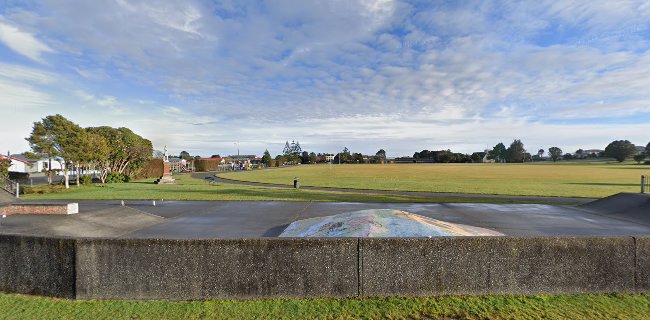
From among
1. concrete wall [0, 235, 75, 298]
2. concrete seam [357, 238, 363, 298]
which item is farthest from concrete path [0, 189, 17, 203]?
concrete seam [357, 238, 363, 298]

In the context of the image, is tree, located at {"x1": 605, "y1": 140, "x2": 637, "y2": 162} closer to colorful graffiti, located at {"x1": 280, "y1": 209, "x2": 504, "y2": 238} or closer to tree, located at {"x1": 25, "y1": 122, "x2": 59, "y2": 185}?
colorful graffiti, located at {"x1": 280, "y1": 209, "x2": 504, "y2": 238}

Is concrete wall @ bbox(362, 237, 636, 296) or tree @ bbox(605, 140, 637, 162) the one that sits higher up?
tree @ bbox(605, 140, 637, 162)

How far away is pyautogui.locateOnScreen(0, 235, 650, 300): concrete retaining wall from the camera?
16.2 feet

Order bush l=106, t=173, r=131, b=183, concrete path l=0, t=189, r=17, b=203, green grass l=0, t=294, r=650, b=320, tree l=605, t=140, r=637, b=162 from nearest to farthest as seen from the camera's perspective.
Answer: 1. green grass l=0, t=294, r=650, b=320
2. concrete path l=0, t=189, r=17, b=203
3. bush l=106, t=173, r=131, b=183
4. tree l=605, t=140, r=637, b=162

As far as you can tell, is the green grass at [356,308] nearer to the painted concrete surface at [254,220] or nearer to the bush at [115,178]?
the painted concrete surface at [254,220]

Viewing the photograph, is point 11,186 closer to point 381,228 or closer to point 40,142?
point 40,142

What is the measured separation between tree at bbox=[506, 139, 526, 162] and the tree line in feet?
594

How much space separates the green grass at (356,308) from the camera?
14.3ft

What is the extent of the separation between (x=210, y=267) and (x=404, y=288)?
10.2ft

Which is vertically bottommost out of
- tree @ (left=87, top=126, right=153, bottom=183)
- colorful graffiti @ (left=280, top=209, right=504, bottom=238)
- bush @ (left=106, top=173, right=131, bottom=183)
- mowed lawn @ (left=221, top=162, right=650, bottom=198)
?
mowed lawn @ (left=221, top=162, right=650, bottom=198)

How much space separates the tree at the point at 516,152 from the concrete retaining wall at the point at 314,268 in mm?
191991

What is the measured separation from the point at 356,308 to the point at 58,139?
32.3 metres

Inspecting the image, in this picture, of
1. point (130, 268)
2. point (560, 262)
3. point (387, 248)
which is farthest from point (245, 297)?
point (560, 262)

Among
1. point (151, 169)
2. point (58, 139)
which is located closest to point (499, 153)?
point (151, 169)
